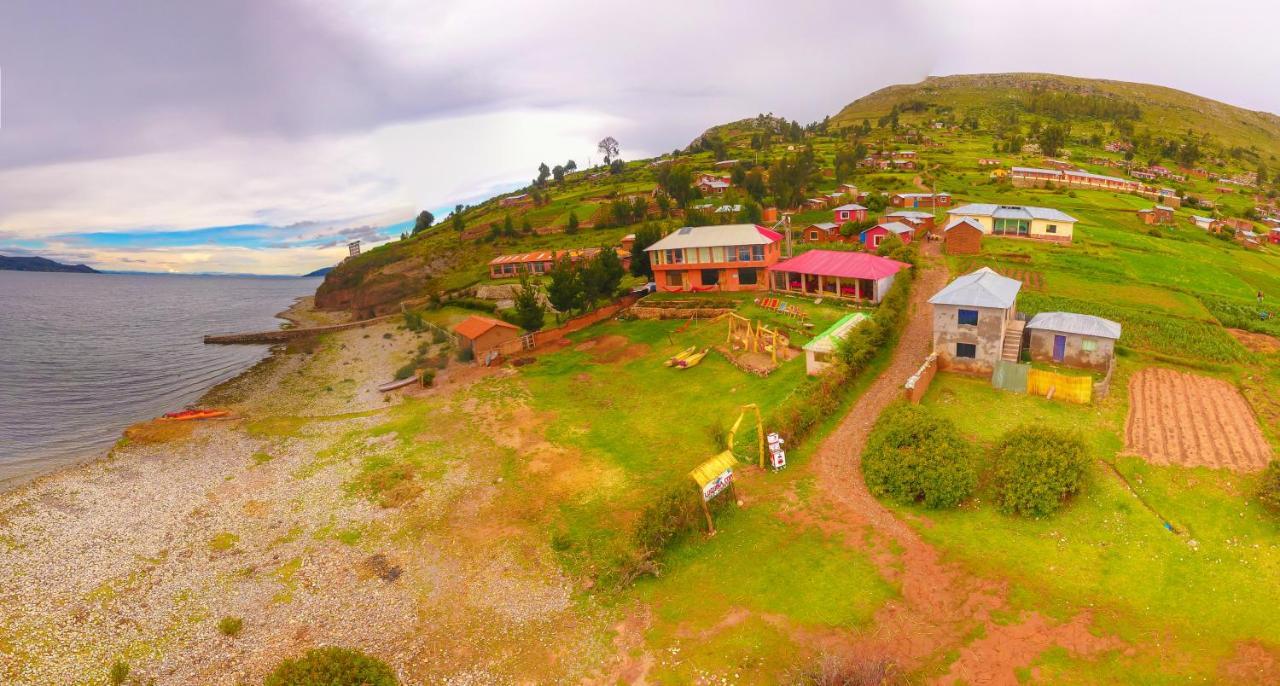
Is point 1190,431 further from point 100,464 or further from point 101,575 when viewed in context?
point 100,464

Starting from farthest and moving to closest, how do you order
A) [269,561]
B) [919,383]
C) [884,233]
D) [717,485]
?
[884,233], [919,383], [269,561], [717,485]

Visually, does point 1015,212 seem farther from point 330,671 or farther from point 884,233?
point 330,671

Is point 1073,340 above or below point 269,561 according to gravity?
above

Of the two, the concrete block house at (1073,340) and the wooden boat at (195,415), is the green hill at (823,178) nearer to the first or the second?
the wooden boat at (195,415)

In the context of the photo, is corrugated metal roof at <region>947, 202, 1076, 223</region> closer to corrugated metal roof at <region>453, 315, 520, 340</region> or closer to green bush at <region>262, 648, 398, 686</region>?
corrugated metal roof at <region>453, 315, 520, 340</region>

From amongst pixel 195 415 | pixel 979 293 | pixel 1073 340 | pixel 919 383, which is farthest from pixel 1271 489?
pixel 195 415

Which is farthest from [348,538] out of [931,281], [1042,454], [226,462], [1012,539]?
[931,281]

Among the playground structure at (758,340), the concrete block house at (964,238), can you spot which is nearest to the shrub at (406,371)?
the playground structure at (758,340)

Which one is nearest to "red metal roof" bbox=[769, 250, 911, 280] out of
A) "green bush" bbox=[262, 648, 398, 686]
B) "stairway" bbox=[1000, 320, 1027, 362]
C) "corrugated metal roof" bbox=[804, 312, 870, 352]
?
"corrugated metal roof" bbox=[804, 312, 870, 352]
